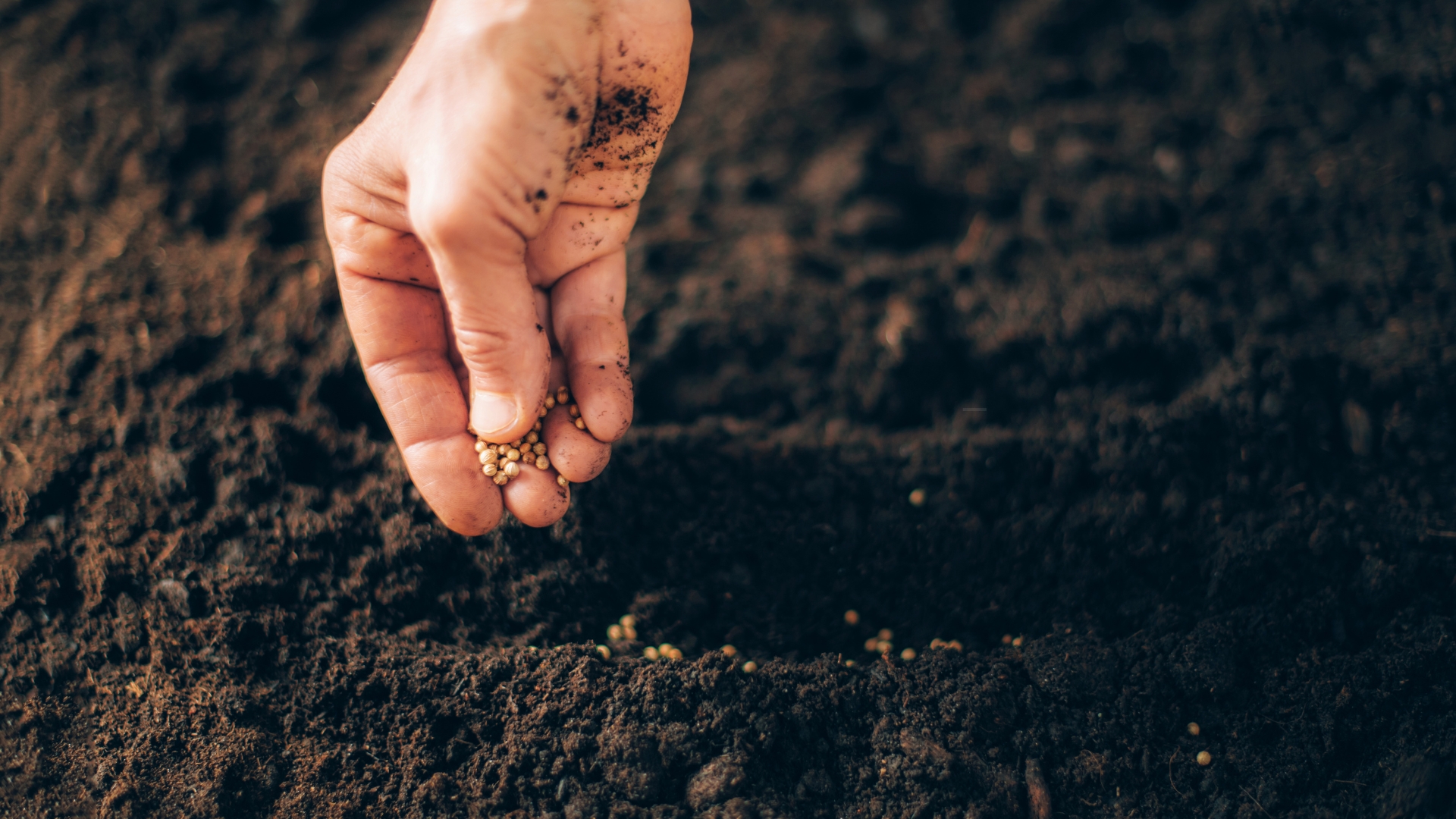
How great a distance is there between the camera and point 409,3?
301 centimetres

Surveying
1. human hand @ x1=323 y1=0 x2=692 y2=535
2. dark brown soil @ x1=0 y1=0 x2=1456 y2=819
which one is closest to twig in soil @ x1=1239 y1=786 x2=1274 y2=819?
dark brown soil @ x1=0 y1=0 x2=1456 y2=819

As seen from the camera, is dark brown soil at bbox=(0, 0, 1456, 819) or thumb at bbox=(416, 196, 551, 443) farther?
dark brown soil at bbox=(0, 0, 1456, 819)

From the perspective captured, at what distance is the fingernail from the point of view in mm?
1525

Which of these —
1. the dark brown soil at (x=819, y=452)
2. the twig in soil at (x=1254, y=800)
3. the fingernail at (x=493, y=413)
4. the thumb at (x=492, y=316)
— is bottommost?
the twig in soil at (x=1254, y=800)

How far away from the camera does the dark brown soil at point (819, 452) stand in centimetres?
160

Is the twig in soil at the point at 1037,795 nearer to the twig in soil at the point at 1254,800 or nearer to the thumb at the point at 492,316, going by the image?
the twig in soil at the point at 1254,800

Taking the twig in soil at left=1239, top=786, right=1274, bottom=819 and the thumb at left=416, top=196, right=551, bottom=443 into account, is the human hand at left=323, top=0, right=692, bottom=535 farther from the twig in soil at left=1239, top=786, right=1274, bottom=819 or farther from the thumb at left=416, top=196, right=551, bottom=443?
the twig in soil at left=1239, top=786, right=1274, bottom=819

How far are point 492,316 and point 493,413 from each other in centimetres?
23

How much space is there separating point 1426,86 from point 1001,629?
2199 millimetres

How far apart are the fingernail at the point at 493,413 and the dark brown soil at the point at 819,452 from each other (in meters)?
0.37

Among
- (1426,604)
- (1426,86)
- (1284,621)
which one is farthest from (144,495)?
(1426,86)

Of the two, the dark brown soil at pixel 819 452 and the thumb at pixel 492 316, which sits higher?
the thumb at pixel 492 316

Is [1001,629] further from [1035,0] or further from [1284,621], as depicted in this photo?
[1035,0]

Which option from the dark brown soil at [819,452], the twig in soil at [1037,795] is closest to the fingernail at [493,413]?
the dark brown soil at [819,452]
